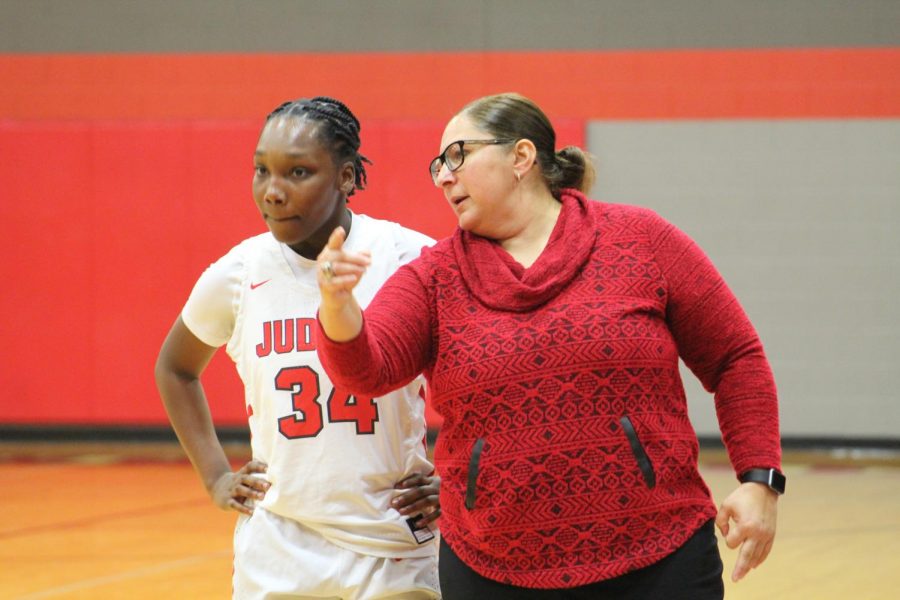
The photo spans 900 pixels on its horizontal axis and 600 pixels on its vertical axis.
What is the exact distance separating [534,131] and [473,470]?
0.67 meters

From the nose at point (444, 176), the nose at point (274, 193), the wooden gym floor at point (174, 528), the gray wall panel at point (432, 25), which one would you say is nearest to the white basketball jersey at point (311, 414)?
the nose at point (274, 193)

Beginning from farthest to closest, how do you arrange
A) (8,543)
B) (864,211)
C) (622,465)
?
1. (864,211)
2. (8,543)
3. (622,465)

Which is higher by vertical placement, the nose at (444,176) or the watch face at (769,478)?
the nose at (444,176)

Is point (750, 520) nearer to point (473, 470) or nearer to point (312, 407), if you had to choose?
point (473, 470)

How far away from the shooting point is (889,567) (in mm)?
5398

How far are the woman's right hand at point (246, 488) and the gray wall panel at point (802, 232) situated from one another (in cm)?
644

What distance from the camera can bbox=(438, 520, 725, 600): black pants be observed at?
1.99 m

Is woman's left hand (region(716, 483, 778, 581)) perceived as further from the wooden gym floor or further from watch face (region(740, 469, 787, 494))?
the wooden gym floor

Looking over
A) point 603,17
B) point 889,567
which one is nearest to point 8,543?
point 889,567

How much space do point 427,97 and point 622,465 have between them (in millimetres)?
7192

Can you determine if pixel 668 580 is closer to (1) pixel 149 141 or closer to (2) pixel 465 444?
(2) pixel 465 444

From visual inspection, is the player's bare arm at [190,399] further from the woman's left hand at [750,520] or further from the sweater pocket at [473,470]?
the woman's left hand at [750,520]

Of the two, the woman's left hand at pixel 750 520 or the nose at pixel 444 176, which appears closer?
the woman's left hand at pixel 750 520

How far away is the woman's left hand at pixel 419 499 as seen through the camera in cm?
243
